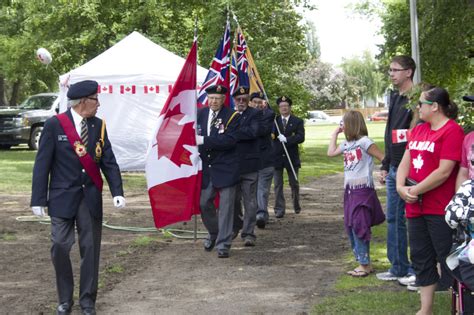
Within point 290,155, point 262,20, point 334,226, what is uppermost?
point 262,20

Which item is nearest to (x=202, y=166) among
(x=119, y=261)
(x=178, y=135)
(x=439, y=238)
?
(x=178, y=135)

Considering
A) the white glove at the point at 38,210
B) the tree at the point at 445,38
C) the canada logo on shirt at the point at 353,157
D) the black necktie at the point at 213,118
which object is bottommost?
the white glove at the point at 38,210

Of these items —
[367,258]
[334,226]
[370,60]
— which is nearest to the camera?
[367,258]

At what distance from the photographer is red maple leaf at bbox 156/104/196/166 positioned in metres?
10.5

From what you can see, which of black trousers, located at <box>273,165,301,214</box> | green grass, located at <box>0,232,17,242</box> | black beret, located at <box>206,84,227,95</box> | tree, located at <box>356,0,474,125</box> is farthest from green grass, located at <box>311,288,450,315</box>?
tree, located at <box>356,0,474,125</box>

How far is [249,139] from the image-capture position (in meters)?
10.5

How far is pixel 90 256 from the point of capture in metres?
7.26

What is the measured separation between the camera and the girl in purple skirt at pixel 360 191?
872cm

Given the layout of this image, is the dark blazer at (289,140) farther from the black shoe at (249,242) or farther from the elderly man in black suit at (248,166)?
the black shoe at (249,242)

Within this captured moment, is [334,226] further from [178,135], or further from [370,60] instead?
[370,60]

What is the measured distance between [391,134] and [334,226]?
15.3 feet

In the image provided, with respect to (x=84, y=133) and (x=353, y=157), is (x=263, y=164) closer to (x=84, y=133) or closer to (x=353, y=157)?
(x=353, y=157)

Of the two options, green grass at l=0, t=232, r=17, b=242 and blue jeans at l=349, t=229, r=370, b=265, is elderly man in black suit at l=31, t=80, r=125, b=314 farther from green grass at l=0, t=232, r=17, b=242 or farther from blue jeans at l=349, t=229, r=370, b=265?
green grass at l=0, t=232, r=17, b=242

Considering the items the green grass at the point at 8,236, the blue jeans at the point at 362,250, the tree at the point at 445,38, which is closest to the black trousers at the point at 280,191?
the green grass at the point at 8,236
